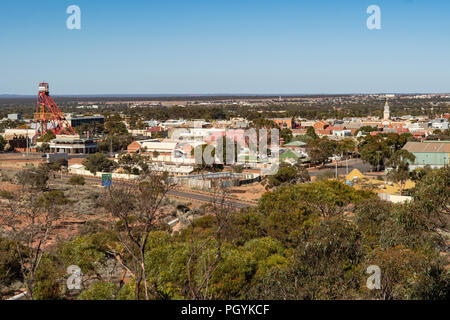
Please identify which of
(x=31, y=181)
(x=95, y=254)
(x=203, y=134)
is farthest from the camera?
(x=203, y=134)

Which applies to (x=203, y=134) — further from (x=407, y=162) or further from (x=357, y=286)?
(x=357, y=286)

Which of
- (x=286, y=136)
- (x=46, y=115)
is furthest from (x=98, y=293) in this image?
(x=46, y=115)

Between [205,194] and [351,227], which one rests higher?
[351,227]

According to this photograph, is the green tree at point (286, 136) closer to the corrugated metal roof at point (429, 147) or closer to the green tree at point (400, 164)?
the corrugated metal roof at point (429, 147)

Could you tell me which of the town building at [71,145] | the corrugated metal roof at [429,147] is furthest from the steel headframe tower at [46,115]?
the corrugated metal roof at [429,147]

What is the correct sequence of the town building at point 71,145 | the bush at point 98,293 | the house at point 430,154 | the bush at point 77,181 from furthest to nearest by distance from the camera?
the town building at point 71,145 → the house at point 430,154 → the bush at point 77,181 → the bush at point 98,293

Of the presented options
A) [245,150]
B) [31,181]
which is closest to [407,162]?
[245,150]

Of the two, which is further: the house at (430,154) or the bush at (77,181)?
the house at (430,154)

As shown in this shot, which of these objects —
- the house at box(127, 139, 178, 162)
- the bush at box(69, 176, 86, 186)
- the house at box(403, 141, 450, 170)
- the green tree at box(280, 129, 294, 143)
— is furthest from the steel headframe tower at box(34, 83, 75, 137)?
the house at box(403, 141, 450, 170)

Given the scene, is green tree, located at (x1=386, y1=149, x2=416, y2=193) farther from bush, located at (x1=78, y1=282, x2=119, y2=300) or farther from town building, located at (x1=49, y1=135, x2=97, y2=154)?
town building, located at (x1=49, y1=135, x2=97, y2=154)
